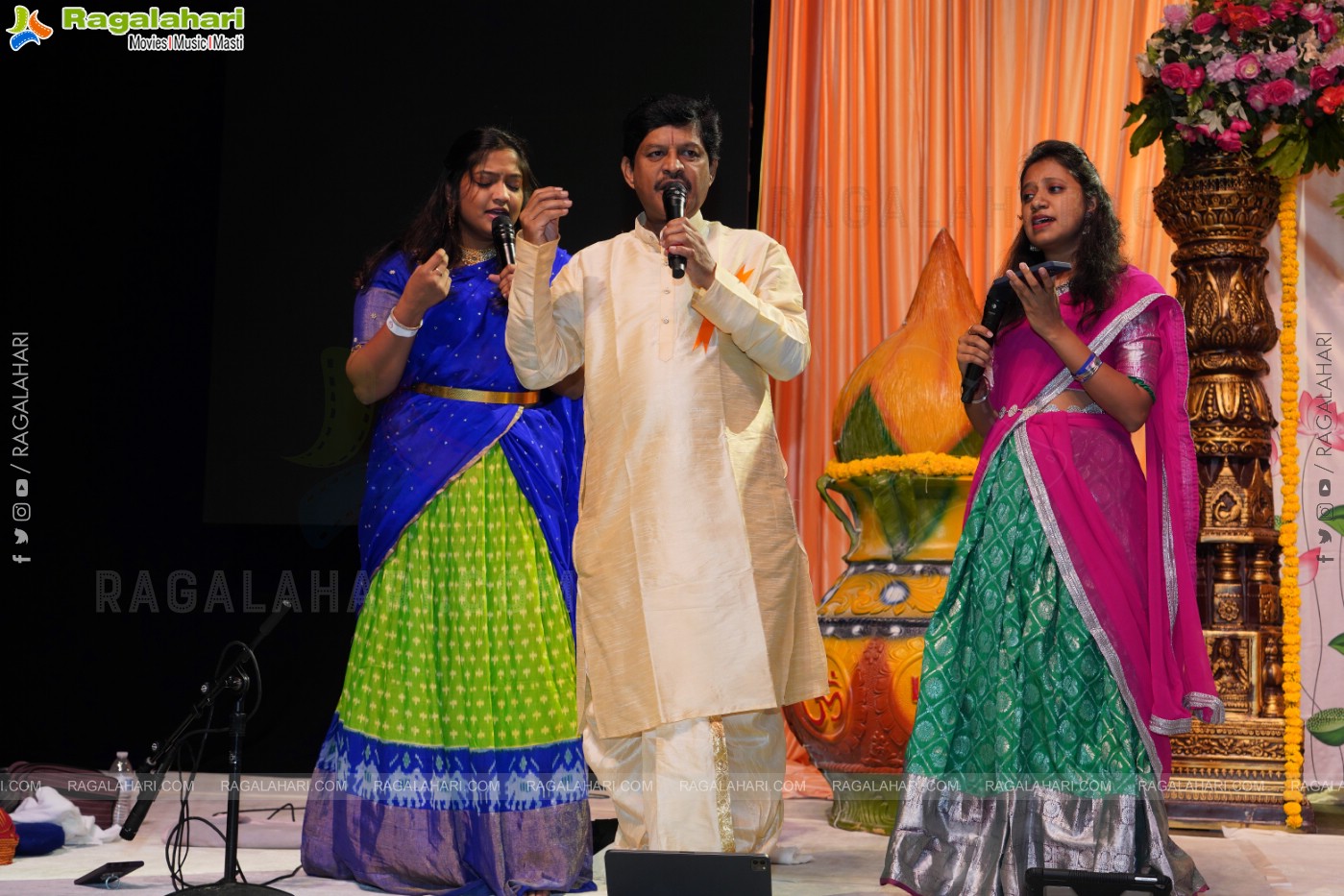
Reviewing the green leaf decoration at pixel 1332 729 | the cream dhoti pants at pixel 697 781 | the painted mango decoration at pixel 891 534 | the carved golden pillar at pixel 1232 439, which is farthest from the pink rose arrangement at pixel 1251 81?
the cream dhoti pants at pixel 697 781

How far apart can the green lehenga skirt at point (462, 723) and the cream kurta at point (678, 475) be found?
27cm

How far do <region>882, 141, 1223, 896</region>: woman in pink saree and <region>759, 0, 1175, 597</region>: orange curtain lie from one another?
5.62 feet

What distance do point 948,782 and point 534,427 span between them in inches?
46.8

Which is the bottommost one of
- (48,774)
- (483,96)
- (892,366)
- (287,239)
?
(48,774)

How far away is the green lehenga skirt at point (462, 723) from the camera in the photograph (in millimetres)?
2859

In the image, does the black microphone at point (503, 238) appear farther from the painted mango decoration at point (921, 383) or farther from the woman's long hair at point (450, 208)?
the painted mango decoration at point (921, 383)

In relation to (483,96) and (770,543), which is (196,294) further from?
(770,543)

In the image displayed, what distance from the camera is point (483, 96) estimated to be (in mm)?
4336

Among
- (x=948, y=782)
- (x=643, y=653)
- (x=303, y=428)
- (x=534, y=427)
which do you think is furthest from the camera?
(x=303, y=428)

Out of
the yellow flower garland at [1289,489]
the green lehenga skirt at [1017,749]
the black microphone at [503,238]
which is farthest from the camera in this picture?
the yellow flower garland at [1289,489]

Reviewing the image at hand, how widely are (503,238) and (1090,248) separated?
49.3 inches

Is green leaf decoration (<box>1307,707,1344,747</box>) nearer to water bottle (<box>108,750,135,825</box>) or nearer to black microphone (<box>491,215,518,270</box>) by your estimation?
black microphone (<box>491,215,518,270</box>)

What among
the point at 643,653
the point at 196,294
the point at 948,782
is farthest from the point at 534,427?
the point at 196,294

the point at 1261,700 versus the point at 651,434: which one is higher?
the point at 651,434
